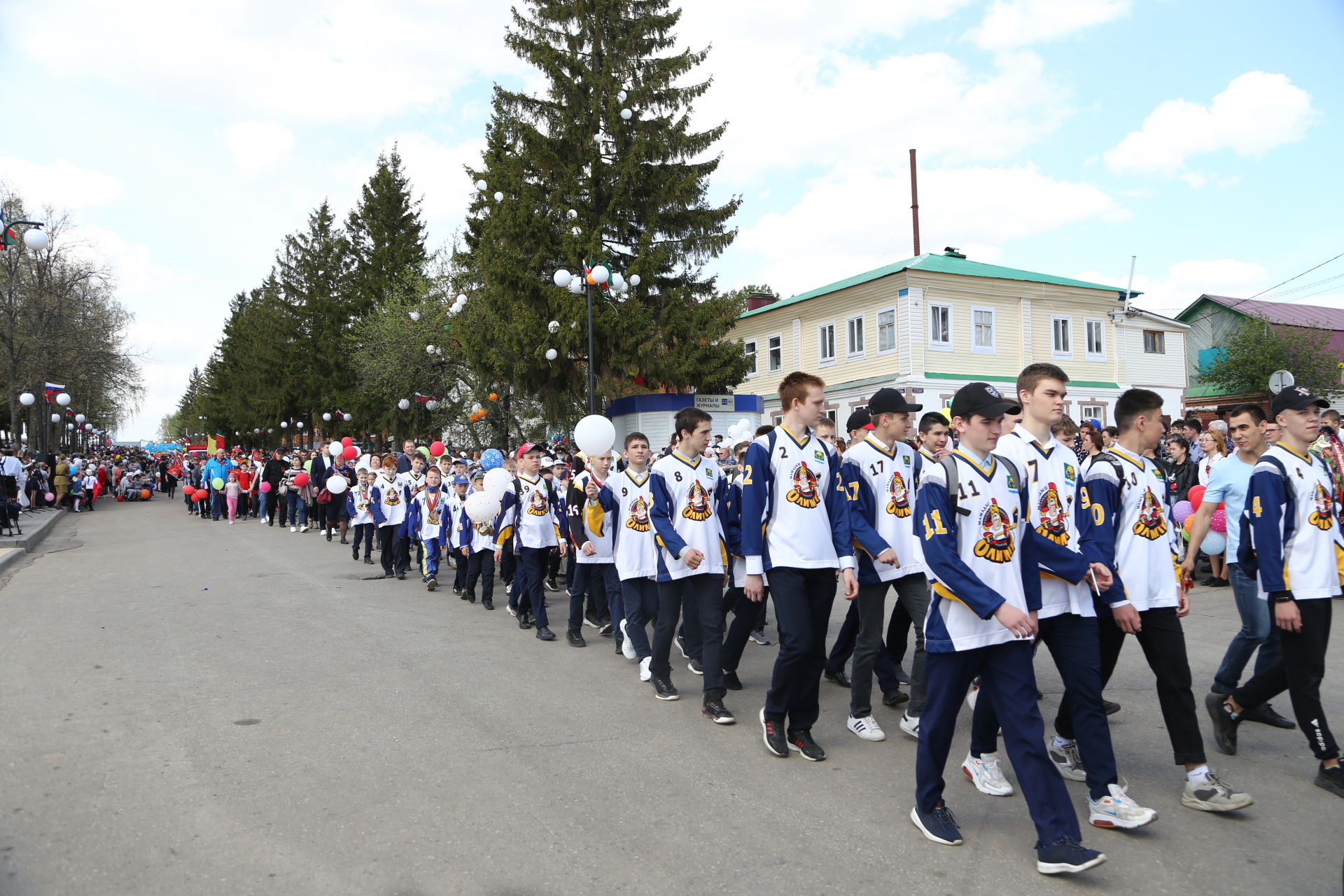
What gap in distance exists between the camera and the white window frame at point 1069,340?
34531 mm

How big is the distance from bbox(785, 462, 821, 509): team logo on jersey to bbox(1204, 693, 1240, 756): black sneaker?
2509 mm

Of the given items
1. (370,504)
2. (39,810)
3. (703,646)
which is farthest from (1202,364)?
(39,810)

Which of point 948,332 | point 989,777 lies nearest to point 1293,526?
point 989,777

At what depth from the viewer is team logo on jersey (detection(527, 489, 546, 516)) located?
358 inches

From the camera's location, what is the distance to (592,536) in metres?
8.53

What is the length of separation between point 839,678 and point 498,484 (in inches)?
172

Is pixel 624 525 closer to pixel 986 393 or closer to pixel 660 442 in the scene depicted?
pixel 986 393

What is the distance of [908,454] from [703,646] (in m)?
1.89

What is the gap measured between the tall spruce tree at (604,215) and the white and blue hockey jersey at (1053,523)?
22.0 m

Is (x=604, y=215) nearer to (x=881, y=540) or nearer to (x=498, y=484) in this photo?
(x=498, y=484)

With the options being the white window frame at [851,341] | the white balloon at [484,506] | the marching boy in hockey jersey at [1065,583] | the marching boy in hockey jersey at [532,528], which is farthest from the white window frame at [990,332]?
the marching boy in hockey jersey at [1065,583]

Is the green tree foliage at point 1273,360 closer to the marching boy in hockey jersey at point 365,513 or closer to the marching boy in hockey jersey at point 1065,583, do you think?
the marching boy in hockey jersey at point 365,513

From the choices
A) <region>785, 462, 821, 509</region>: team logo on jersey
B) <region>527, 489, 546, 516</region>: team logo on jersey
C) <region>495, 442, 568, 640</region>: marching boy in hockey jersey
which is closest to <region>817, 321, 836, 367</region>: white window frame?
<region>495, 442, 568, 640</region>: marching boy in hockey jersey

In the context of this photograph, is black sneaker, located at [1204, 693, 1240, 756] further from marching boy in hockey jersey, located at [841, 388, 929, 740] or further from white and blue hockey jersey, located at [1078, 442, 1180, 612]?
marching boy in hockey jersey, located at [841, 388, 929, 740]
